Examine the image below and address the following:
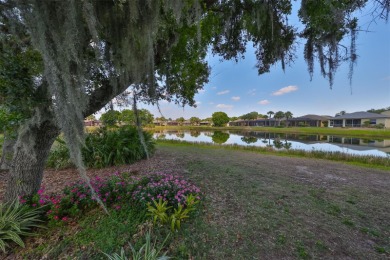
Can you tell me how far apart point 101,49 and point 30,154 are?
67.5 inches

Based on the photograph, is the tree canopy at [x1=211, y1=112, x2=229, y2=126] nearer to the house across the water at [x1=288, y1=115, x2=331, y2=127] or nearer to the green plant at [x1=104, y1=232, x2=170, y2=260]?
the house across the water at [x1=288, y1=115, x2=331, y2=127]

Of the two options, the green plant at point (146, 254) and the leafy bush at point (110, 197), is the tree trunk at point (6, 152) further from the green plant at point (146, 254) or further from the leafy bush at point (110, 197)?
the green plant at point (146, 254)

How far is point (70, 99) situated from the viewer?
1.56 m

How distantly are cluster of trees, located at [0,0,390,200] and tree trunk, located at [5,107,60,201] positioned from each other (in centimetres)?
1

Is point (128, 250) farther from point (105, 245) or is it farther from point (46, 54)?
point (46, 54)

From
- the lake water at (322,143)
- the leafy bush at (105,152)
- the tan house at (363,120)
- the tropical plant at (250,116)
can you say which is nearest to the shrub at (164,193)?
the leafy bush at (105,152)

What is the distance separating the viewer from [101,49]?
1.81 meters

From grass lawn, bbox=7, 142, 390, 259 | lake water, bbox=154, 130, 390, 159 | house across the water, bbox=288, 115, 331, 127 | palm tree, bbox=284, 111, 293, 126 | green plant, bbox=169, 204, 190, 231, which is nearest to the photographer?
grass lawn, bbox=7, 142, 390, 259

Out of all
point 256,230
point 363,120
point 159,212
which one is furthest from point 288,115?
point 159,212

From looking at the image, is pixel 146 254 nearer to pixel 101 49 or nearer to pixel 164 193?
pixel 164 193

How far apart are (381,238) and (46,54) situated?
13.6 ft

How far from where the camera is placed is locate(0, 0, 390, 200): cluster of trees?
1467mm

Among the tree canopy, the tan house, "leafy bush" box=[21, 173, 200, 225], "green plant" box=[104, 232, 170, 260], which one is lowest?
"green plant" box=[104, 232, 170, 260]

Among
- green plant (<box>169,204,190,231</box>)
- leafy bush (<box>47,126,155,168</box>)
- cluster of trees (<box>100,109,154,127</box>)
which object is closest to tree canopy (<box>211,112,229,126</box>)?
leafy bush (<box>47,126,155,168</box>)
